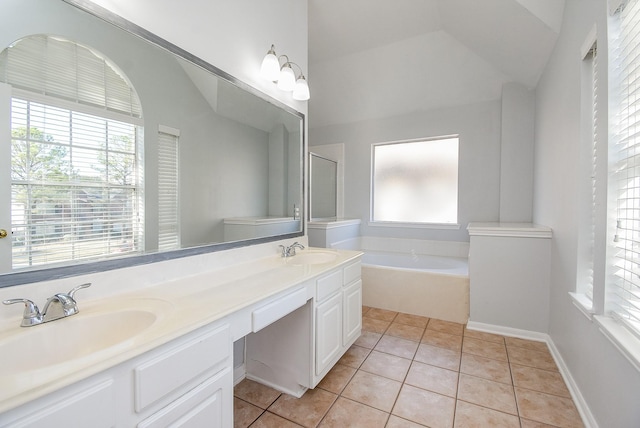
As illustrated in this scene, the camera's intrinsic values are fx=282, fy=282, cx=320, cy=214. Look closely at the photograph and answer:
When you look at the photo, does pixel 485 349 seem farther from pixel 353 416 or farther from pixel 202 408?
pixel 202 408

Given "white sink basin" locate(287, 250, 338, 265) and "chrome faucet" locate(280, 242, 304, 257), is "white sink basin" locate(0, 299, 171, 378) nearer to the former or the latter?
"chrome faucet" locate(280, 242, 304, 257)

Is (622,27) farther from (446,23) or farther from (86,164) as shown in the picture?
(86,164)

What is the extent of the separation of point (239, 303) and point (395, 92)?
3297 mm

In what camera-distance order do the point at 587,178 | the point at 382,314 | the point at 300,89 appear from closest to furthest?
the point at 587,178, the point at 300,89, the point at 382,314

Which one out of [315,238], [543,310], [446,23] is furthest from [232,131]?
[543,310]

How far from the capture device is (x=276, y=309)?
4.31 feet

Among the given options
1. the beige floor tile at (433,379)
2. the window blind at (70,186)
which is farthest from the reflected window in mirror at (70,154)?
the beige floor tile at (433,379)

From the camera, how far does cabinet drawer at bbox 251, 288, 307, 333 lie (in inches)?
47.4

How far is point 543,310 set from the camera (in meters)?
2.34

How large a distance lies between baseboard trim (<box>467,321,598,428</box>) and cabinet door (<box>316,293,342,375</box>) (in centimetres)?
132

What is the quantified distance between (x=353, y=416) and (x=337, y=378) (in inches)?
13.4

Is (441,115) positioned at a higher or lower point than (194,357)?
higher

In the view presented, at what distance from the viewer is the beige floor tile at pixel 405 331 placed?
7.96 feet

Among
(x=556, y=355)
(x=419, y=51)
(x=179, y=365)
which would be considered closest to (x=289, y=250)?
(x=179, y=365)
